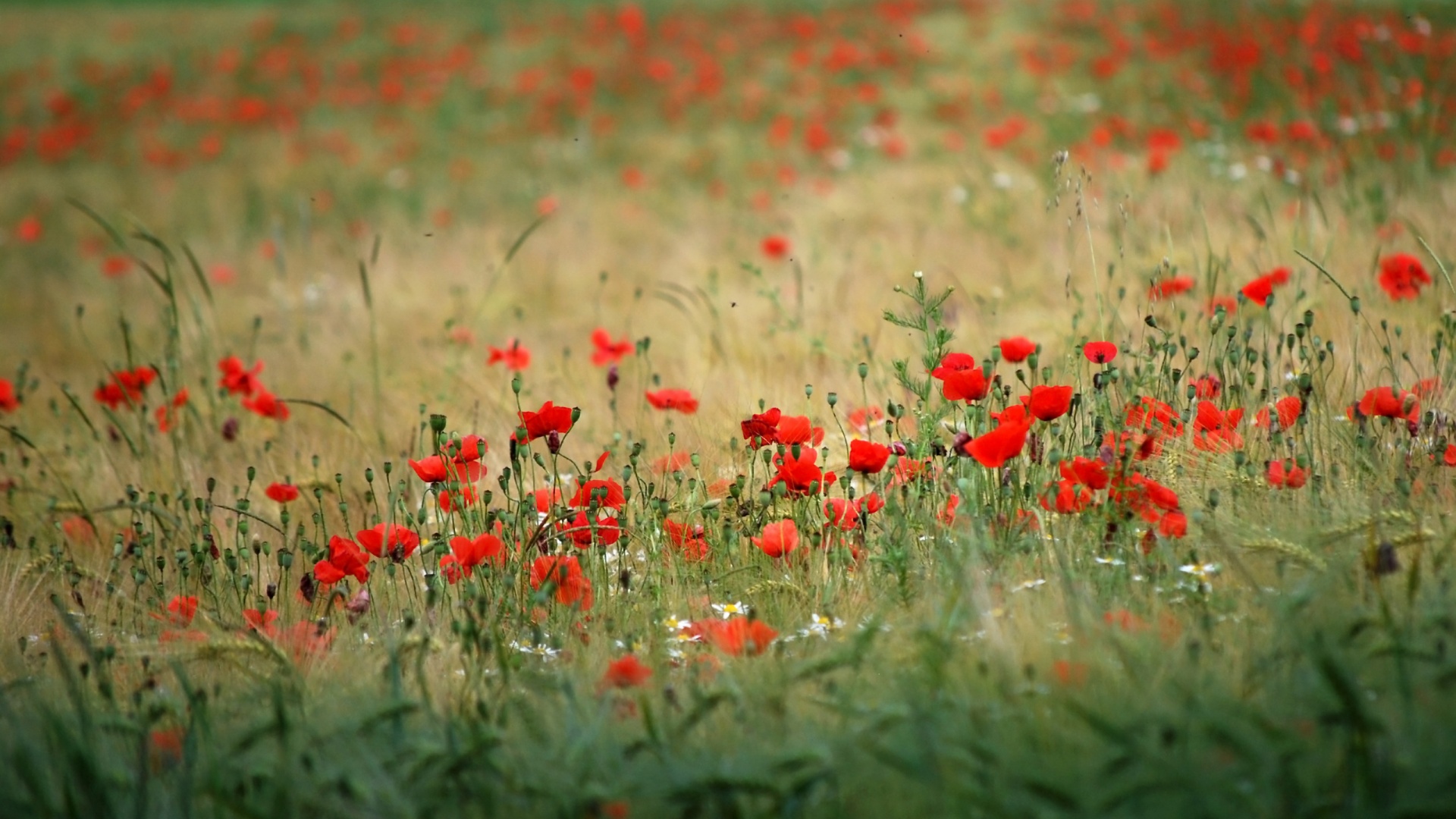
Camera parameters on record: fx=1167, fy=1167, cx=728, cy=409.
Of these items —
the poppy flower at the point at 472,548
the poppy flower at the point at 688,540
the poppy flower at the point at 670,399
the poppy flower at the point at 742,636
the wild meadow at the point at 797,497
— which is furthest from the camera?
the poppy flower at the point at 670,399

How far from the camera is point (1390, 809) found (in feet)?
4.61

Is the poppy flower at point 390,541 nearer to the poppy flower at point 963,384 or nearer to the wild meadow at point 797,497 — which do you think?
the wild meadow at point 797,497

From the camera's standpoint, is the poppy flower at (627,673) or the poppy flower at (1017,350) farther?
the poppy flower at (1017,350)

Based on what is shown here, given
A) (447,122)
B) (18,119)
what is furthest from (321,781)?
(18,119)

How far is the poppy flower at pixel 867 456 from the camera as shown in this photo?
2168mm

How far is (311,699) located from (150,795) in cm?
28

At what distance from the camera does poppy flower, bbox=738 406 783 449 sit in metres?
2.31

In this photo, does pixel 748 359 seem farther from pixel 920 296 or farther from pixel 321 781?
pixel 321 781

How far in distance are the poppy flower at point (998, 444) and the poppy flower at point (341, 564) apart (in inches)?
45.4

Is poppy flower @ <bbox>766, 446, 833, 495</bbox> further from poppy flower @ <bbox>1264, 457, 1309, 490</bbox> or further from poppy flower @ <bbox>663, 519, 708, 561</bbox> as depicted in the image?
poppy flower @ <bbox>1264, 457, 1309, 490</bbox>

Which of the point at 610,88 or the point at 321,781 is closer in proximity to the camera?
the point at 321,781

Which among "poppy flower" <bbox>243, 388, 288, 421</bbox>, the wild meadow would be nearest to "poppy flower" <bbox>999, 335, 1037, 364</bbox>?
the wild meadow

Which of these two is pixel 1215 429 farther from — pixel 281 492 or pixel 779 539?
pixel 281 492

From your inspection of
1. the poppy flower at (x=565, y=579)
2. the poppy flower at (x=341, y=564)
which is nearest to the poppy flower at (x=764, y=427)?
the poppy flower at (x=565, y=579)
